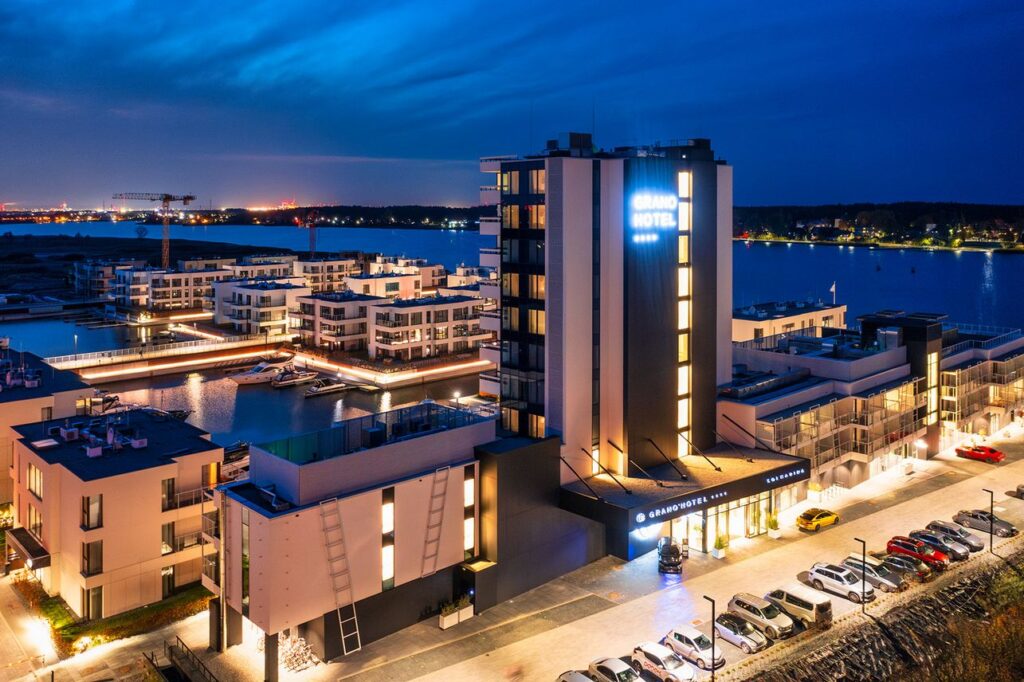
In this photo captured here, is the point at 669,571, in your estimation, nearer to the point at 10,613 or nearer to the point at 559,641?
the point at 559,641

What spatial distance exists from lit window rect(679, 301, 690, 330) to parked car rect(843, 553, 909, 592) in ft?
30.9

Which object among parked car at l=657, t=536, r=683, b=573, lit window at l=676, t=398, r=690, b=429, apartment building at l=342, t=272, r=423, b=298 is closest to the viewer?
parked car at l=657, t=536, r=683, b=573

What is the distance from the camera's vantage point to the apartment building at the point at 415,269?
95.2 m

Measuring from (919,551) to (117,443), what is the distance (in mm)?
25609

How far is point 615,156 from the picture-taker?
2870cm

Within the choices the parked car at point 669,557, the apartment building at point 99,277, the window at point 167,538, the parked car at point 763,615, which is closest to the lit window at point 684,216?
the parked car at point 669,557


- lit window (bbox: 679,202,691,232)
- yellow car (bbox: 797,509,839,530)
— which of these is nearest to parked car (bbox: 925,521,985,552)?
yellow car (bbox: 797,509,839,530)

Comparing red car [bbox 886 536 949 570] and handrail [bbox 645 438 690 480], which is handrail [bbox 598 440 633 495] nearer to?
handrail [bbox 645 438 690 480]

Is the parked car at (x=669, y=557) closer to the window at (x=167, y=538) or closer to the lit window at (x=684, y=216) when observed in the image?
the lit window at (x=684, y=216)

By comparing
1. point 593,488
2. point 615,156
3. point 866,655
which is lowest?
point 866,655

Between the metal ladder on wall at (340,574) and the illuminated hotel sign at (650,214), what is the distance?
1357 centimetres

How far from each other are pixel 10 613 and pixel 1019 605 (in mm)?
28706

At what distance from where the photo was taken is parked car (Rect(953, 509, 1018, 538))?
28.8 metres

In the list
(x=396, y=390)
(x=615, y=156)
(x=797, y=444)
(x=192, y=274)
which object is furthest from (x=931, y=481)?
(x=192, y=274)
